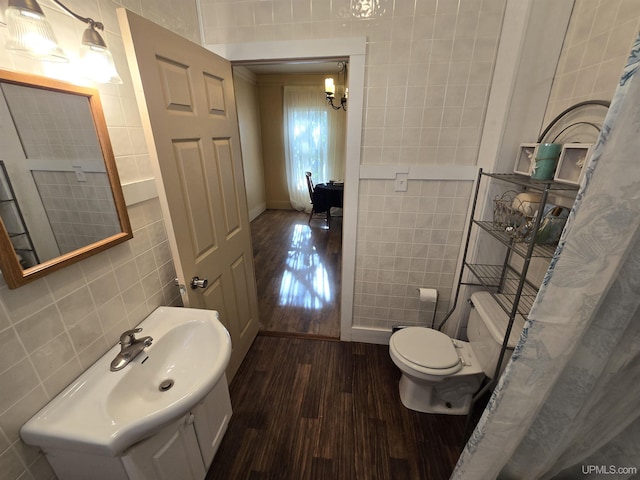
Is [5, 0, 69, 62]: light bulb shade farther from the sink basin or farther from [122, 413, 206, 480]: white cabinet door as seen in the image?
[122, 413, 206, 480]: white cabinet door

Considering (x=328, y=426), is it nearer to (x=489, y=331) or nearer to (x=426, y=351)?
(x=426, y=351)

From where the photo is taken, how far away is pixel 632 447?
77 cm

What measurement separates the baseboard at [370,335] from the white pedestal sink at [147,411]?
1126 mm

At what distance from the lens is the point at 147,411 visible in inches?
30.8

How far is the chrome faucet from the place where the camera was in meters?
0.93

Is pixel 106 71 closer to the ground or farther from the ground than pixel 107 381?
farther from the ground

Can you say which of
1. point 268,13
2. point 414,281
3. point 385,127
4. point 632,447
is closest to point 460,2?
point 385,127

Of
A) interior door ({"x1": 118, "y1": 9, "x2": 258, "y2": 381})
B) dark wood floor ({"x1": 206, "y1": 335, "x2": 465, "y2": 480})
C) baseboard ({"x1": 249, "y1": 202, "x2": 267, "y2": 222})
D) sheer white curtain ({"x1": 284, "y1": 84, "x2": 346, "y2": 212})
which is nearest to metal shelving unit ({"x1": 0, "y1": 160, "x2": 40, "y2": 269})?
interior door ({"x1": 118, "y1": 9, "x2": 258, "y2": 381})

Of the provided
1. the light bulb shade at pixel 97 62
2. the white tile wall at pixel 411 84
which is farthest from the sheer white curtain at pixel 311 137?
the light bulb shade at pixel 97 62

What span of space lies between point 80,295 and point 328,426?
1374mm

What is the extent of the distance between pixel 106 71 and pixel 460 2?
1.59 meters

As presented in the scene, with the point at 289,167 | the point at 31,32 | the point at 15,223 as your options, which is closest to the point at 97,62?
the point at 31,32

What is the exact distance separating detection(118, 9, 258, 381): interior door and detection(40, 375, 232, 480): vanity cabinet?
455mm

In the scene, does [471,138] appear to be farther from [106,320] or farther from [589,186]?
[106,320]
